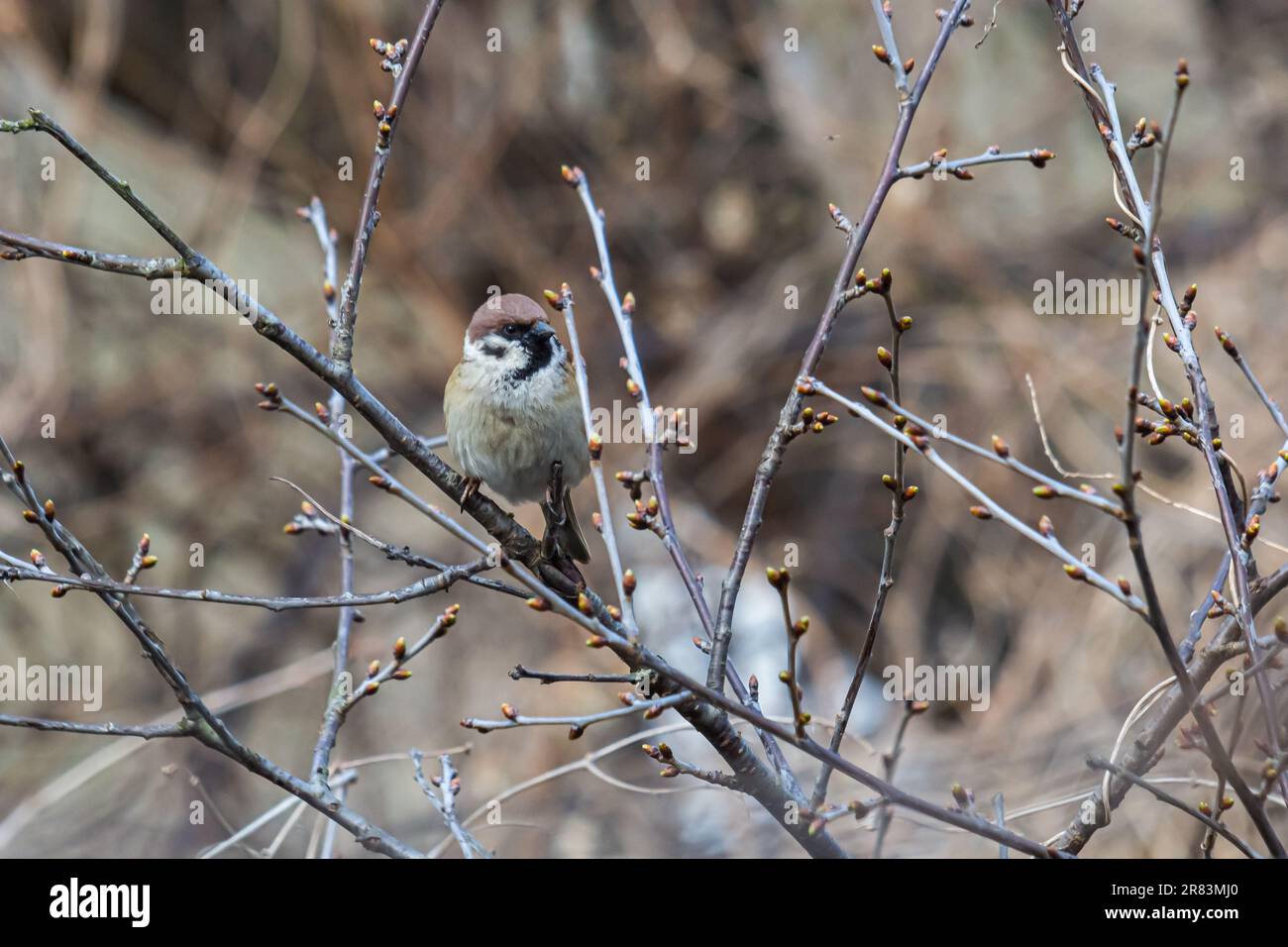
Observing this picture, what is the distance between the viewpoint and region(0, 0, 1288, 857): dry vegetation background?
5.79 meters

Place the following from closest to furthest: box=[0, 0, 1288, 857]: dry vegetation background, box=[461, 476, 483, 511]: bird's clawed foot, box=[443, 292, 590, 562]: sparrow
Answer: box=[461, 476, 483, 511]: bird's clawed foot, box=[443, 292, 590, 562]: sparrow, box=[0, 0, 1288, 857]: dry vegetation background

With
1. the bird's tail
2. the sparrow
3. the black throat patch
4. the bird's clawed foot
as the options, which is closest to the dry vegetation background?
the bird's tail

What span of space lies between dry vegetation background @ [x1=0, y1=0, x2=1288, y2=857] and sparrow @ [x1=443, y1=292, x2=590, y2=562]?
253 cm

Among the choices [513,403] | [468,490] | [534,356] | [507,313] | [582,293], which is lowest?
[468,490]

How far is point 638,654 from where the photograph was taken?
1.59 metres

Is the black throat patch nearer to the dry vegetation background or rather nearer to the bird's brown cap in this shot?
the bird's brown cap

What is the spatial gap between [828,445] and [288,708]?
3.20 metres

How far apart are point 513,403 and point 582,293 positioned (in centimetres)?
337

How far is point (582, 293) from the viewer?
6.33 metres

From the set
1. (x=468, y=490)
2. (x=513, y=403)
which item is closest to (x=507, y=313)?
(x=513, y=403)

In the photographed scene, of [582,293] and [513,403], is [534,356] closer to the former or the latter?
[513,403]

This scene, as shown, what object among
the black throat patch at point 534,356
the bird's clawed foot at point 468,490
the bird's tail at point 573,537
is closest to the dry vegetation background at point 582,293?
the bird's tail at point 573,537

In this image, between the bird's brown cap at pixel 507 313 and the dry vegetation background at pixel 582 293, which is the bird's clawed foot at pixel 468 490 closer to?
the bird's brown cap at pixel 507 313
